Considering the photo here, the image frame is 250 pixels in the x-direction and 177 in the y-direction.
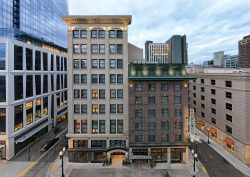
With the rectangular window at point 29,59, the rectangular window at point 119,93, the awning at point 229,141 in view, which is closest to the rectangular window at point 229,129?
the awning at point 229,141

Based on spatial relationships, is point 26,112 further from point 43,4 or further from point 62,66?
point 43,4

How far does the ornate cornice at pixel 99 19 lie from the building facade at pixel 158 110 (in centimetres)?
910

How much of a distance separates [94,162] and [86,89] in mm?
14693

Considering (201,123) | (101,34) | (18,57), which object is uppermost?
(101,34)

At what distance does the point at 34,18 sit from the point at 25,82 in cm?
5341

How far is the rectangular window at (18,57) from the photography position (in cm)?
3701

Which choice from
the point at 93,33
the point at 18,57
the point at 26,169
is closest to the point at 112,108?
the point at 93,33

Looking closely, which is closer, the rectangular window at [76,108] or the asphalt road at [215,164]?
the asphalt road at [215,164]

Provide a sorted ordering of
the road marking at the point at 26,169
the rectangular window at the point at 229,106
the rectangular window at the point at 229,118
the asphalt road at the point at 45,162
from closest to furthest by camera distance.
Result: the road marking at the point at 26,169, the asphalt road at the point at 45,162, the rectangular window at the point at 229,118, the rectangular window at the point at 229,106

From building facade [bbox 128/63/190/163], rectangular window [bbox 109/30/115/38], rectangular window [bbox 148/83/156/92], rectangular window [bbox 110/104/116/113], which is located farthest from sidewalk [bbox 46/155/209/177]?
rectangular window [bbox 109/30/115/38]

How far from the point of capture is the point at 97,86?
3397cm

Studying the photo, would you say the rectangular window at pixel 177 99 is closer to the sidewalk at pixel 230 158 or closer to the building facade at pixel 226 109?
the building facade at pixel 226 109

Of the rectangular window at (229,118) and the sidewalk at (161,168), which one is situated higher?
the rectangular window at (229,118)

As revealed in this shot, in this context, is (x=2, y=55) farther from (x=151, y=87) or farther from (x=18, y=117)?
(x=151, y=87)
